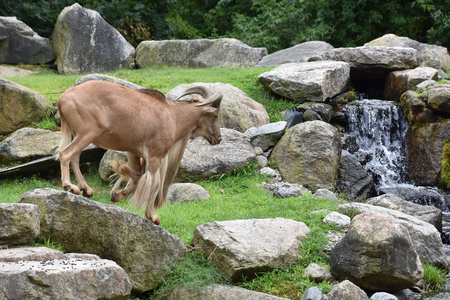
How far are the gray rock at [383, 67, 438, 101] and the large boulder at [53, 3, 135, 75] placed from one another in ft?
26.3

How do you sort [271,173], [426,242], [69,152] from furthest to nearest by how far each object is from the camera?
1. [271,173]
2. [426,242]
3. [69,152]

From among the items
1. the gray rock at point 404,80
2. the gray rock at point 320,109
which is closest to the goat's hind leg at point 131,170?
the gray rock at point 320,109

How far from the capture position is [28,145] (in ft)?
36.6

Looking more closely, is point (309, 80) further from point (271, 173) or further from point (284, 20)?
point (284, 20)

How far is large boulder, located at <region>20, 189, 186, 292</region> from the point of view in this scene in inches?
246

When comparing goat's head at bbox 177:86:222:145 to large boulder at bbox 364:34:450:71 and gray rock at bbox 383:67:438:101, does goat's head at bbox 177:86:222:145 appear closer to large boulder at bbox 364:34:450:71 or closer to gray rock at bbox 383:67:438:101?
gray rock at bbox 383:67:438:101

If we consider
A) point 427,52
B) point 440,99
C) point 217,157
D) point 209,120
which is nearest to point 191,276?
point 209,120

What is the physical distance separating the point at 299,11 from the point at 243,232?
1683 cm

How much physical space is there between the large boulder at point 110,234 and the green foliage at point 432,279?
3.17 meters

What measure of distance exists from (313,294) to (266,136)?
237 inches

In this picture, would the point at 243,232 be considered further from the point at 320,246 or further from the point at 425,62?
the point at 425,62

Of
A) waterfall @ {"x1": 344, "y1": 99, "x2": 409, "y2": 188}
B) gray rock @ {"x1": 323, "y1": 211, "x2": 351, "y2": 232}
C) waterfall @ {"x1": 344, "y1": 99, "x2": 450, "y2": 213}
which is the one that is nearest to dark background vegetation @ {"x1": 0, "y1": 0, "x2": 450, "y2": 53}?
waterfall @ {"x1": 344, "y1": 99, "x2": 450, "y2": 213}

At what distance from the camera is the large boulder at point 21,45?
55.7ft

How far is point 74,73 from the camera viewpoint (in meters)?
17.0
